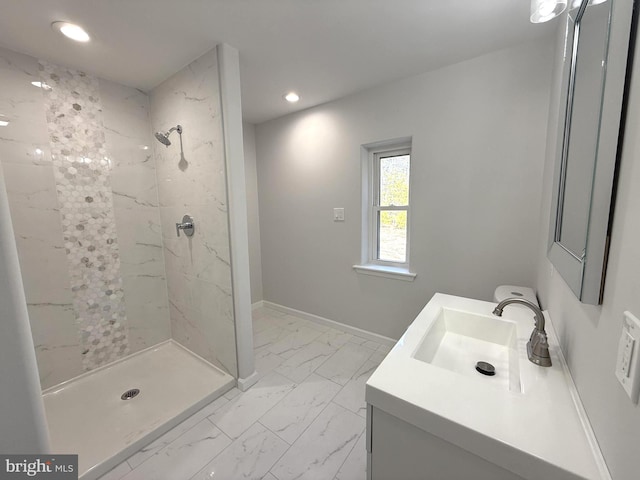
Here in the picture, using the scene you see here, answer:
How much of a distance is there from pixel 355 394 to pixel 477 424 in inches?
52.9

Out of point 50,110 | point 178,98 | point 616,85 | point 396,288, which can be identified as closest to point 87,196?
point 50,110

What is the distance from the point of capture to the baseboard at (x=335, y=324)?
2.46 m

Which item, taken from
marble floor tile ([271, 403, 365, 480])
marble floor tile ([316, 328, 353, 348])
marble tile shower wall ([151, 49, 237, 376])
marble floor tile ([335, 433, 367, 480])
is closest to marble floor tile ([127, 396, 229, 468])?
marble tile shower wall ([151, 49, 237, 376])

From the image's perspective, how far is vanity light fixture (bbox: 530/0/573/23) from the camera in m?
0.93

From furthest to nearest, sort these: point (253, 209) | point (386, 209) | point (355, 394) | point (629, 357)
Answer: point (253, 209)
point (386, 209)
point (355, 394)
point (629, 357)

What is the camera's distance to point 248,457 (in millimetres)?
1370

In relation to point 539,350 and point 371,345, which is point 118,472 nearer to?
point 371,345

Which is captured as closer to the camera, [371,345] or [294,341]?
[371,345]

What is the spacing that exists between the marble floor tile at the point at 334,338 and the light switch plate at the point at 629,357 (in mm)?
2165

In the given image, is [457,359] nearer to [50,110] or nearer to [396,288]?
[396,288]

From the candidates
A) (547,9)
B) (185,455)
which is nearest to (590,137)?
(547,9)

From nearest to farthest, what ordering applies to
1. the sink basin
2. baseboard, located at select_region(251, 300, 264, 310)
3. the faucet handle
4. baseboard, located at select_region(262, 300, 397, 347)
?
the faucet handle < the sink basin < baseboard, located at select_region(262, 300, 397, 347) < baseboard, located at select_region(251, 300, 264, 310)

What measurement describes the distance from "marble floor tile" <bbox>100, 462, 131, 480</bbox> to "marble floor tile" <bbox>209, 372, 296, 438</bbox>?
44 cm

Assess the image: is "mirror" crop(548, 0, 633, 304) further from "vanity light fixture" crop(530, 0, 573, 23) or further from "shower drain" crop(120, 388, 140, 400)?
"shower drain" crop(120, 388, 140, 400)
